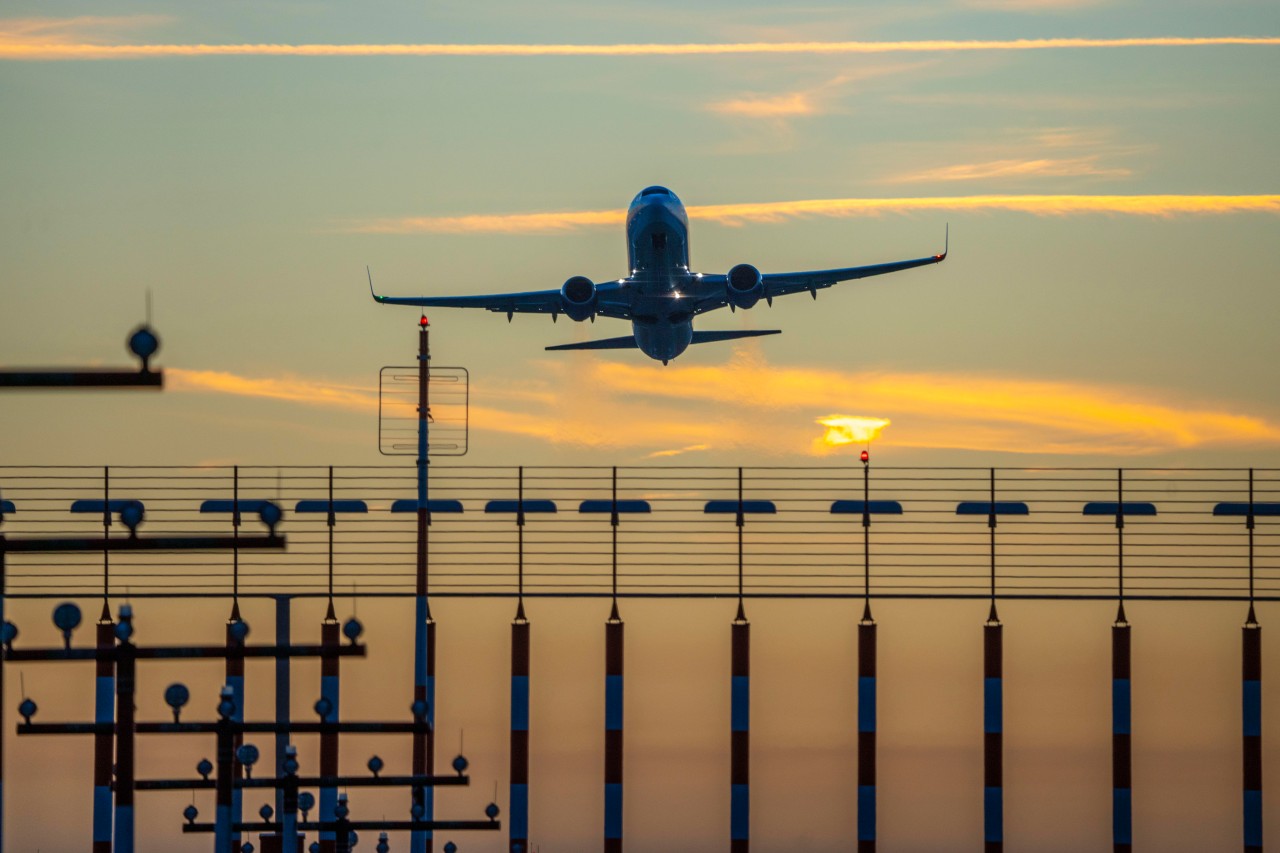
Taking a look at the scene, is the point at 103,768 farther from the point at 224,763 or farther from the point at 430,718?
the point at 224,763

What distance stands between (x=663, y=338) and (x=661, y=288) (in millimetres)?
5487

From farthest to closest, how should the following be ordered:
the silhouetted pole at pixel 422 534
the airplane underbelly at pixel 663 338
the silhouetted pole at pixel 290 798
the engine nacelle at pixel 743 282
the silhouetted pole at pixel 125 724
A: the airplane underbelly at pixel 663 338 < the engine nacelle at pixel 743 282 < the silhouetted pole at pixel 422 534 < the silhouetted pole at pixel 290 798 < the silhouetted pole at pixel 125 724

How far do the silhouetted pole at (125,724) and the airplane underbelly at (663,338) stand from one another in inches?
2093

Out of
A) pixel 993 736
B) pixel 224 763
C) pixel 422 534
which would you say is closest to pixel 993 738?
pixel 993 736

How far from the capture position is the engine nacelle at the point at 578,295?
3369 inches

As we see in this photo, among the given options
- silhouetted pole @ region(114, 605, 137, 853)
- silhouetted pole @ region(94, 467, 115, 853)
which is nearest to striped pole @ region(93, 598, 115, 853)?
silhouetted pole @ region(94, 467, 115, 853)

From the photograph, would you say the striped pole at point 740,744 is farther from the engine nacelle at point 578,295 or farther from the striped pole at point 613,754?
the engine nacelle at point 578,295

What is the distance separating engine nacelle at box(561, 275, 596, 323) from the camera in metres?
85.6

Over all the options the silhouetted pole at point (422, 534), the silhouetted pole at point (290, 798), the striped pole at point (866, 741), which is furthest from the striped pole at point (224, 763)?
the striped pole at point (866, 741)

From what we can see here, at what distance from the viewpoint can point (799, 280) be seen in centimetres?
9088

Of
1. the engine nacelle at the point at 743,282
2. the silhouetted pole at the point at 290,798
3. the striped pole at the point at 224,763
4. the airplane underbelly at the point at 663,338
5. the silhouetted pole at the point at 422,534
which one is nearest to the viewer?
the striped pole at the point at 224,763

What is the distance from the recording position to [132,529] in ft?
120

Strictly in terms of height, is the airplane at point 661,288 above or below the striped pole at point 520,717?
above

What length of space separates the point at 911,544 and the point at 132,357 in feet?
135
